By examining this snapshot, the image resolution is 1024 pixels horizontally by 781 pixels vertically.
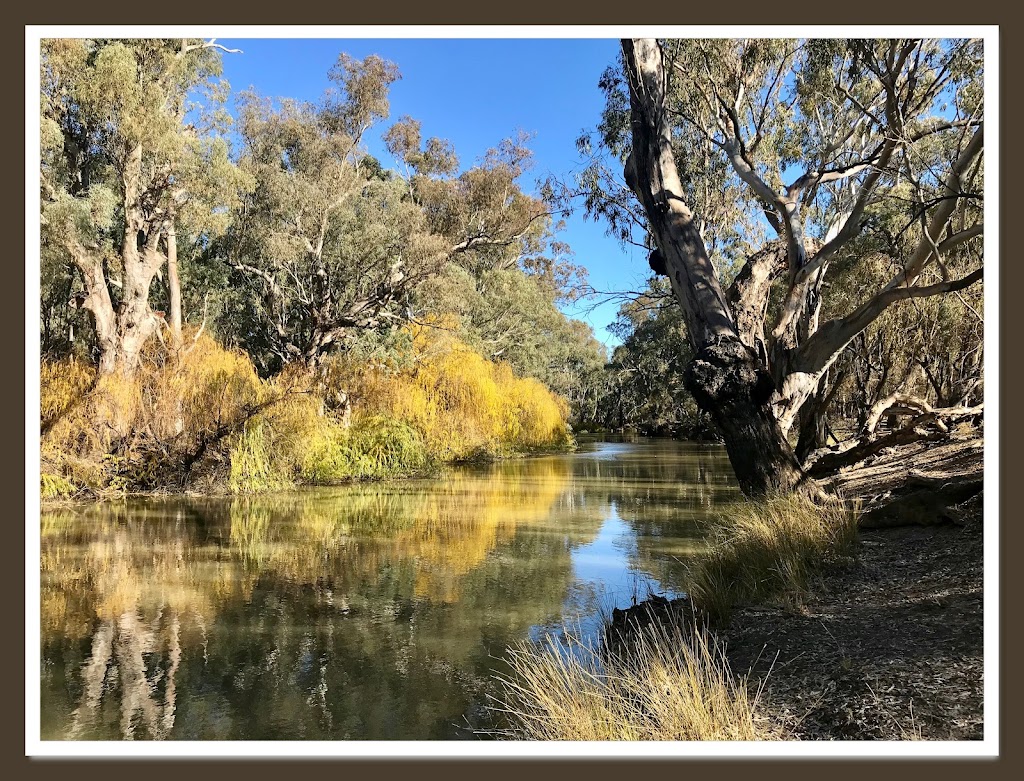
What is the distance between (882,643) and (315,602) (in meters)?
3.91

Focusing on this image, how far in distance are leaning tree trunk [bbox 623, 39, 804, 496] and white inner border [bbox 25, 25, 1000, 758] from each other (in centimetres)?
291

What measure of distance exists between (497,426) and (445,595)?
1351 cm

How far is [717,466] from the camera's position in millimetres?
17078

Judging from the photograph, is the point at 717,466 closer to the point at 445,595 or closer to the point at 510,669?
the point at 445,595

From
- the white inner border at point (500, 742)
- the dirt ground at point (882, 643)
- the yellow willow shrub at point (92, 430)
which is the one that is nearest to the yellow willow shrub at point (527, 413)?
the yellow willow shrub at point (92, 430)

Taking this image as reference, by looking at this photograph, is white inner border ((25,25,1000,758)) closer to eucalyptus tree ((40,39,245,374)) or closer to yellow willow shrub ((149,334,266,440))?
eucalyptus tree ((40,39,245,374))

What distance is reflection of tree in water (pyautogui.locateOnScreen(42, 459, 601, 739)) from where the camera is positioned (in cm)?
320

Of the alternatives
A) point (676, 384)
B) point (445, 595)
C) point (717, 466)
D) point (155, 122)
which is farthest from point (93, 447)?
point (676, 384)

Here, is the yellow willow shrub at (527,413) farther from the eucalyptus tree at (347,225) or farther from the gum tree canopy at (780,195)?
the gum tree canopy at (780,195)

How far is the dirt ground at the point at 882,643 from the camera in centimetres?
231

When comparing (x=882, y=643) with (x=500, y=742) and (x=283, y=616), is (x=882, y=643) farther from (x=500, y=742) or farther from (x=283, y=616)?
(x=283, y=616)

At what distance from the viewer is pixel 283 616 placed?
4703 mm

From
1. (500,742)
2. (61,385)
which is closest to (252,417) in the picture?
(61,385)

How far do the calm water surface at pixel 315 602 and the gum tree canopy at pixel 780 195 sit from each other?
1.72 meters
